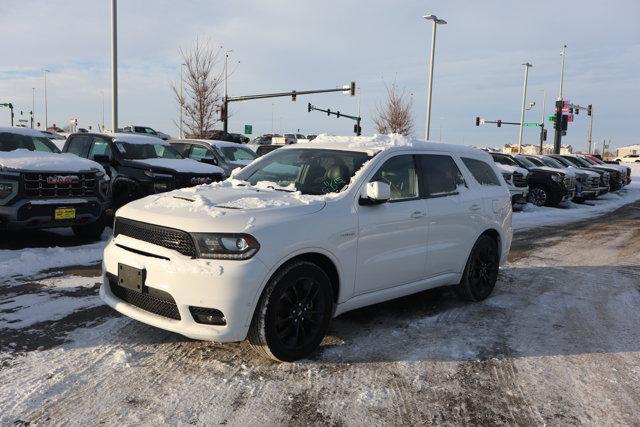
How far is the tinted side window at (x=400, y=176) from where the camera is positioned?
502cm

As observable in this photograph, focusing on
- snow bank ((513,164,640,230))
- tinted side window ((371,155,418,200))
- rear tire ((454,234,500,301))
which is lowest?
snow bank ((513,164,640,230))

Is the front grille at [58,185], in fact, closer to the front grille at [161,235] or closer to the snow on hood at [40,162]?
the snow on hood at [40,162]

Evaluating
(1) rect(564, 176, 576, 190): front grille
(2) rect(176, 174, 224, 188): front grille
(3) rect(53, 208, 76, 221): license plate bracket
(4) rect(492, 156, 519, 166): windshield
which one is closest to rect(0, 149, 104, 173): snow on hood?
(3) rect(53, 208, 76, 221): license plate bracket

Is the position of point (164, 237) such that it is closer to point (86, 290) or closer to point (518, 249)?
point (86, 290)

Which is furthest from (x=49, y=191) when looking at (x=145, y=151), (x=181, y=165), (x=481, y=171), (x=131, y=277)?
(x=481, y=171)

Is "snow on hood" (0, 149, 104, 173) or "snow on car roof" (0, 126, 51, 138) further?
"snow on car roof" (0, 126, 51, 138)

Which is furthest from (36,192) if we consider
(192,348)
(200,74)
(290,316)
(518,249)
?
(200,74)

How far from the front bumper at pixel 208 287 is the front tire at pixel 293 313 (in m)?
0.13

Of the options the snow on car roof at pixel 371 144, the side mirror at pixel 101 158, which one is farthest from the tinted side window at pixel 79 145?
the snow on car roof at pixel 371 144

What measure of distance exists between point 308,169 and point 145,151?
6.96 m

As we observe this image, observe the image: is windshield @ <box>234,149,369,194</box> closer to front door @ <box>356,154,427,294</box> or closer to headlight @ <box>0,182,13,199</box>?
front door @ <box>356,154,427,294</box>

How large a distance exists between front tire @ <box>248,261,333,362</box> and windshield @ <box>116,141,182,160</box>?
7.62m

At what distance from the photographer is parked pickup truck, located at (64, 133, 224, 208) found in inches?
402

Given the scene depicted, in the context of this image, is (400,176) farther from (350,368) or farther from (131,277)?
(131,277)
